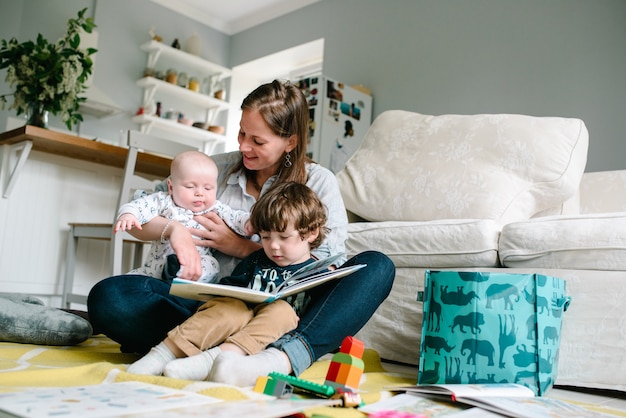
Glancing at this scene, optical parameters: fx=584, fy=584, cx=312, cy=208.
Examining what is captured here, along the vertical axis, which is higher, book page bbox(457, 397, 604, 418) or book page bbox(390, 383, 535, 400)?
book page bbox(390, 383, 535, 400)

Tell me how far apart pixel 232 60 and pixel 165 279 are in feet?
14.7

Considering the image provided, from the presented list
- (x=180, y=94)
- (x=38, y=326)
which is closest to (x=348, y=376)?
(x=38, y=326)

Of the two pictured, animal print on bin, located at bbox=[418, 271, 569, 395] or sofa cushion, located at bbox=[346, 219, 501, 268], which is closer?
animal print on bin, located at bbox=[418, 271, 569, 395]

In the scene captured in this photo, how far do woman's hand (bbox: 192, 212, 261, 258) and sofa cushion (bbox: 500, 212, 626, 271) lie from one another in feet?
2.28

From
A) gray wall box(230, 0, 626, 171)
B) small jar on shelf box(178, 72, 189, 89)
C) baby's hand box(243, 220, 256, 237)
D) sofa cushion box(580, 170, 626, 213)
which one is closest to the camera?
baby's hand box(243, 220, 256, 237)

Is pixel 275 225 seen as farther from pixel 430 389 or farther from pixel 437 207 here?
pixel 437 207

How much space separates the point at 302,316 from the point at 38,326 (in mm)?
719

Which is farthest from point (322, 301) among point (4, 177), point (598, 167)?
point (598, 167)

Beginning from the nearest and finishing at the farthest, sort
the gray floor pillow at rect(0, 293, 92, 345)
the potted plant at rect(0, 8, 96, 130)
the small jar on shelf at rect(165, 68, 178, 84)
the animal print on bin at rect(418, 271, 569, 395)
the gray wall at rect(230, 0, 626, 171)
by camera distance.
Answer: the animal print on bin at rect(418, 271, 569, 395) → the gray floor pillow at rect(0, 293, 92, 345) → the potted plant at rect(0, 8, 96, 130) → the gray wall at rect(230, 0, 626, 171) → the small jar on shelf at rect(165, 68, 178, 84)

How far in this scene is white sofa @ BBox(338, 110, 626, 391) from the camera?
4.57 ft

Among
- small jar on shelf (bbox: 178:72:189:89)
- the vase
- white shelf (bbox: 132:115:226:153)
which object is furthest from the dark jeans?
small jar on shelf (bbox: 178:72:189:89)

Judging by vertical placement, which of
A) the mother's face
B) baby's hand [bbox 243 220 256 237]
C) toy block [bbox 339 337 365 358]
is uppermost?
the mother's face

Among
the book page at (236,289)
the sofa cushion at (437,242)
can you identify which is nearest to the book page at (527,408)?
the book page at (236,289)

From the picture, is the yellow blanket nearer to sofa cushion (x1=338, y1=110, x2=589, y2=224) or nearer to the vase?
sofa cushion (x1=338, y1=110, x2=589, y2=224)
